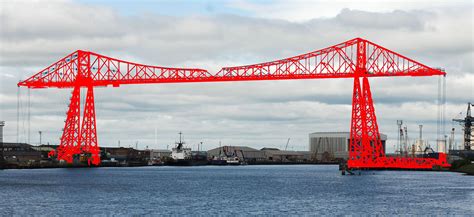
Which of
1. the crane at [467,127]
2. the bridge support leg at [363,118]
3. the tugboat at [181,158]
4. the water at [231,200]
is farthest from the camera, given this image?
the tugboat at [181,158]

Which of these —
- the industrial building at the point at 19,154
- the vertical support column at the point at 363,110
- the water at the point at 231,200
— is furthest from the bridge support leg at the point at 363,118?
the industrial building at the point at 19,154

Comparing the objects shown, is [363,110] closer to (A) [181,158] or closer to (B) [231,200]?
(B) [231,200]

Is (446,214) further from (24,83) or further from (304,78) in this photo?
(24,83)

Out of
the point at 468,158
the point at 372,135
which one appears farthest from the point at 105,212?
the point at 468,158

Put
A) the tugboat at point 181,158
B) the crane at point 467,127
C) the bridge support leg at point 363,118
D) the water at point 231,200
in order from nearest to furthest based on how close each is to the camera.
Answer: the water at point 231,200 → the bridge support leg at point 363,118 → the crane at point 467,127 → the tugboat at point 181,158

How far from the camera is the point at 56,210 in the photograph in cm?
4956

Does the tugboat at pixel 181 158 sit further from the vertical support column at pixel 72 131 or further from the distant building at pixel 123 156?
the vertical support column at pixel 72 131

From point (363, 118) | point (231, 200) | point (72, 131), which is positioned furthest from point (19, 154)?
point (231, 200)

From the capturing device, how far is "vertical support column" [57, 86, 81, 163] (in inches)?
4606

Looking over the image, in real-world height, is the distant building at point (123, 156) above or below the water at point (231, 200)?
above

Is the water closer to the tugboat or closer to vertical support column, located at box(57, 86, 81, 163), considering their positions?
vertical support column, located at box(57, 86, 81, 163)

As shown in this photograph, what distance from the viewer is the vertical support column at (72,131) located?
117m

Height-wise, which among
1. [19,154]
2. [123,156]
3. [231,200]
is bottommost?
[231,200]

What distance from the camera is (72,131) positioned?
119 m
